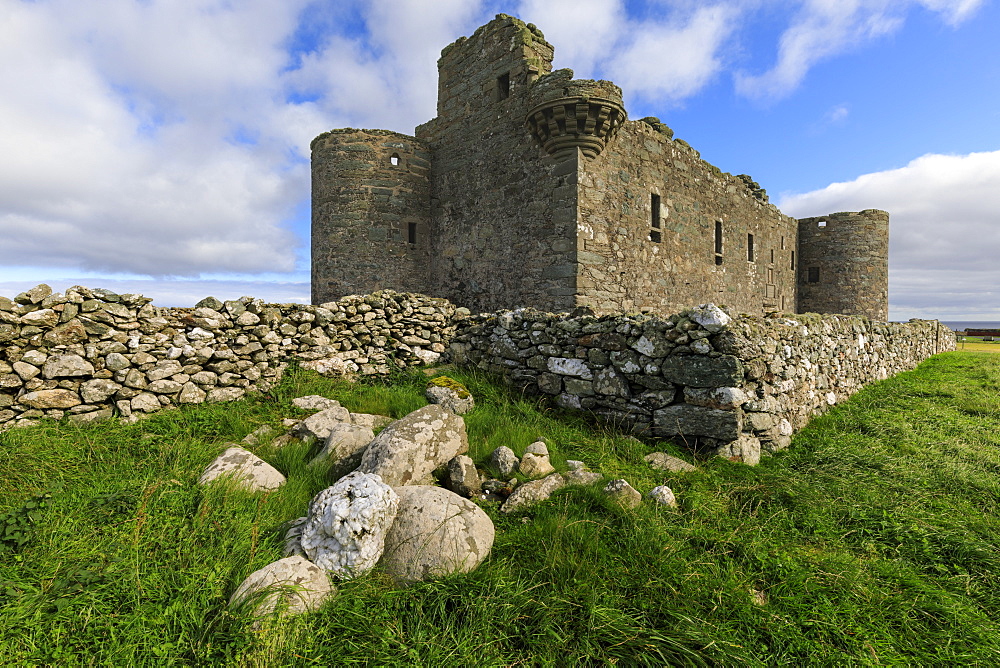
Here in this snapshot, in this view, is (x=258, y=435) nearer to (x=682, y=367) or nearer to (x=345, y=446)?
(x=345, y=446)

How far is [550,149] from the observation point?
31.1 ft

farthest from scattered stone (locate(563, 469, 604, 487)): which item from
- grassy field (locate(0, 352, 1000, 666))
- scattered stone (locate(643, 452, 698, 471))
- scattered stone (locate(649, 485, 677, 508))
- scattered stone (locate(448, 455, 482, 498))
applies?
scattered stone (locate(643, 452, 698, 471))

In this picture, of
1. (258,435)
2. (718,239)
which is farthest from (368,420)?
(718,239)

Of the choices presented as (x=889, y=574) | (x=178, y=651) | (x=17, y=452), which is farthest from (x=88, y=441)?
(x=889, y=574)

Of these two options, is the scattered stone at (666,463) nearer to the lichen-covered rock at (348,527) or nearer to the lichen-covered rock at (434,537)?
the lichen-covered rock at (434,537)

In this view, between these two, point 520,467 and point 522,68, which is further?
point 522,68

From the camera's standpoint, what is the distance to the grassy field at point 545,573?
7.82ft

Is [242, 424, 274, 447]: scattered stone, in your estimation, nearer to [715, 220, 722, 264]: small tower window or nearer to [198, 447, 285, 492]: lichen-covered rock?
[198, 447, 285, 492]: lichen-covered rock

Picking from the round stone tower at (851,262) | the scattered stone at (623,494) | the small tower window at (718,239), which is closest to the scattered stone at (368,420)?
the scattered stone at (623,494)

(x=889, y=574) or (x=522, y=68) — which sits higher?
(x=522, y=68)

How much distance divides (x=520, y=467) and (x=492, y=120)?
30.6 ft

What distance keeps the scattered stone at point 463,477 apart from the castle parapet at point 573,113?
24.3 ft

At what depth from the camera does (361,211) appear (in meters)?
11.6

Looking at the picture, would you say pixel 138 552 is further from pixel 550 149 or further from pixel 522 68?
pixel 522 68
